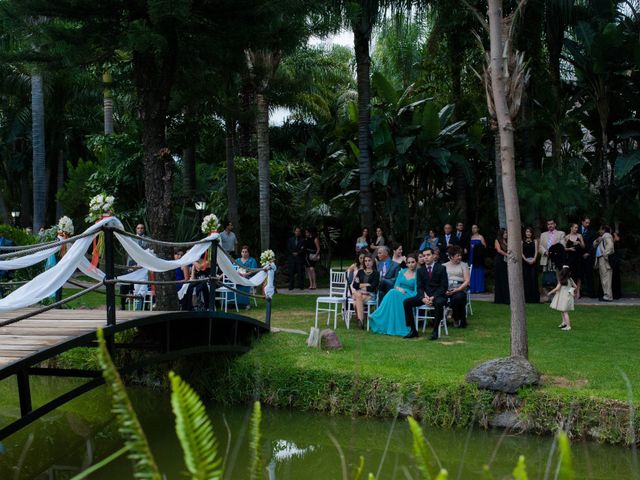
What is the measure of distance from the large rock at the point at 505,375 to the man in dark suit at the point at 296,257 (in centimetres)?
1061

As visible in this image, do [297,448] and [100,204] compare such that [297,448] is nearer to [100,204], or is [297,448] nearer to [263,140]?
[100,204]

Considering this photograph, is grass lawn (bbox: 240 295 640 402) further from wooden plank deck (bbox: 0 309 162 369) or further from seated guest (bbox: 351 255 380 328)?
wooden plank deck (bbox: 0 309 162 369)

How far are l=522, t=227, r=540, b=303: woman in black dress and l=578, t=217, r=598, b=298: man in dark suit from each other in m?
1.52

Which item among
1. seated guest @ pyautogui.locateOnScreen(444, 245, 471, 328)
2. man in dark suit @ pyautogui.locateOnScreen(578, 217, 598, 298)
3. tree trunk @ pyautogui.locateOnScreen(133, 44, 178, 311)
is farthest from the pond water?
man in dark suit @ pyautogui.locateOnScreen(578, 217, 598, 298)

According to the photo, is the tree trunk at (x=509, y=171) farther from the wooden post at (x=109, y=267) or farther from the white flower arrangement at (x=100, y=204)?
the white flower arrangement at (x=100, y=204)

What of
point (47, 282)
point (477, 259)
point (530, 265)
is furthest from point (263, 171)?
point (47, 282)

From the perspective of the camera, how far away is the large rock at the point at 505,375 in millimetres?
8273

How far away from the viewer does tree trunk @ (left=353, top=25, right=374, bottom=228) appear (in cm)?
1859

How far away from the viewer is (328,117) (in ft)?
104

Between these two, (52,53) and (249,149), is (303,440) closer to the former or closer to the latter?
(52,53)

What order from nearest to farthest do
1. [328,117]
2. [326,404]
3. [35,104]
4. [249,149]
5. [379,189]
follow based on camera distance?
[326,404] < [379,189] < [35,104] < [249,149] < [328,117]

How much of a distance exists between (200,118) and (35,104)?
10874 millimetres

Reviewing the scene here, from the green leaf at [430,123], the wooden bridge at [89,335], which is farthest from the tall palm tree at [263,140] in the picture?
the wooden bridge at [89,335]

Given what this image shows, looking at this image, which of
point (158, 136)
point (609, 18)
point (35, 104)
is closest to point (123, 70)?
point (158, 136)
